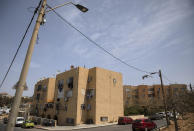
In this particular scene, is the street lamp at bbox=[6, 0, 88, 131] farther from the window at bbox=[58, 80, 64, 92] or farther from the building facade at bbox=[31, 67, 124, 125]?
the window at bbox=[58, 80, 64, 92]

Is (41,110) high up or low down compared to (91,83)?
down

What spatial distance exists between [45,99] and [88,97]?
62.1 feet

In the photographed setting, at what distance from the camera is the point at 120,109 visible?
123 ft

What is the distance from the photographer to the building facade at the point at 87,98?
104 ft

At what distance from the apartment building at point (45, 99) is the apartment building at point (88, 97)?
16.6 ft

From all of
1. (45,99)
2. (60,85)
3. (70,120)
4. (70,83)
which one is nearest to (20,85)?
(70,120)

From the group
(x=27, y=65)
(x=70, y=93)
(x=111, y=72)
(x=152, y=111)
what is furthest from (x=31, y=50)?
(x=152, y=111)

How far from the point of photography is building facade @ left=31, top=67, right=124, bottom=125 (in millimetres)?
31808

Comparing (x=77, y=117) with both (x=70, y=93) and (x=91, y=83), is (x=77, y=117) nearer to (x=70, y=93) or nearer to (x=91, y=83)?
(x=70, y=93)

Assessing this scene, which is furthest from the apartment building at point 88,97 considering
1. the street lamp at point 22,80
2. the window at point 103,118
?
the street lamp at point 22,80

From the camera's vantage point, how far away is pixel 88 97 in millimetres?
34000

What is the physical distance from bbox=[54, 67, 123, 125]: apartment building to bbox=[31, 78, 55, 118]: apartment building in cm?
506

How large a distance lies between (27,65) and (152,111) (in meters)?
53.1

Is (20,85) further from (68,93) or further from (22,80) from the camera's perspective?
(68,93)
